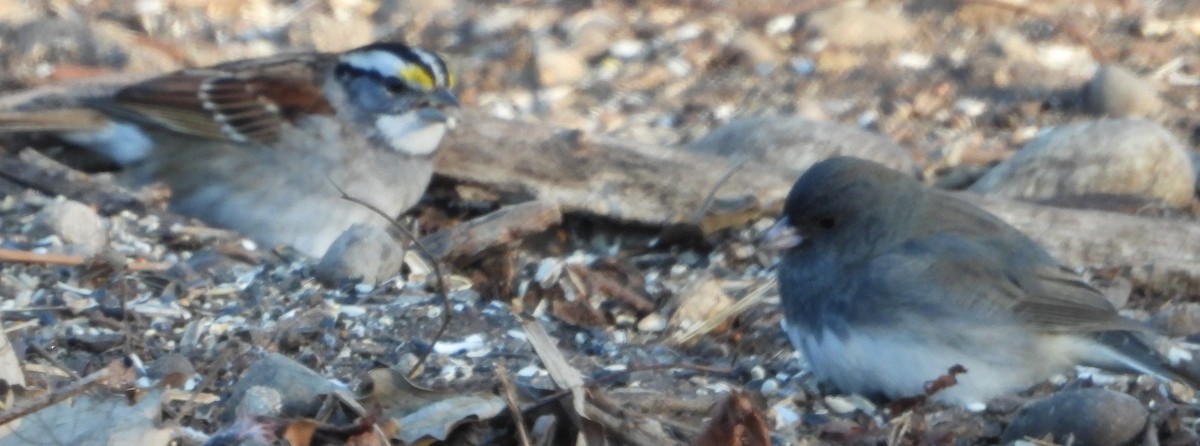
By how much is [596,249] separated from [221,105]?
4.55 feet

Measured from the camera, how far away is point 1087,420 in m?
3.27

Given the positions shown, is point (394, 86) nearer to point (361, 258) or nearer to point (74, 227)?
point (74, 227)

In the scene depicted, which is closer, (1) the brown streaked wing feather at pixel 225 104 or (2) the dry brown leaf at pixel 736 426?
(2) the dry brown leaf at pixel 736 426

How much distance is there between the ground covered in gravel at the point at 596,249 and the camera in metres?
3.15

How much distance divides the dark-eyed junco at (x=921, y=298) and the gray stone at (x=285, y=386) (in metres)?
1.12

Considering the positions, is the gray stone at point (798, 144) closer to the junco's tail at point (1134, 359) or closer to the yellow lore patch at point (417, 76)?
the yellow lore patch at point (417, 76)

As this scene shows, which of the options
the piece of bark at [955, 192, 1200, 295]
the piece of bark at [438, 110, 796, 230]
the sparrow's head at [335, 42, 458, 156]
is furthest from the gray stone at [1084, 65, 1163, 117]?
the sparrow's head at [335, 42, 458, 156]

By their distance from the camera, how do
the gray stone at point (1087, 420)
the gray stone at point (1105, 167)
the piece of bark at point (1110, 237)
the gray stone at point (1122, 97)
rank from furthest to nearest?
the gray stone at point (1122, 97)
the gray stone at point (1105, 167)
the piece of bark at point (1110, 237)
the gray stone at point (1087, 420)

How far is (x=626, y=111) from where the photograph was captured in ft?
20.8

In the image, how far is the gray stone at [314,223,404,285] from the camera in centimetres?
422

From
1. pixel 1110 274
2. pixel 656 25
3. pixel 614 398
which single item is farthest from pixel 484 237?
pixel 656 25

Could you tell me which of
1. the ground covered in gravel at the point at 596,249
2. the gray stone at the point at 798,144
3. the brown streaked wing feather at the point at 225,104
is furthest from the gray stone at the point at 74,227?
the gray stone at the point at 798,144

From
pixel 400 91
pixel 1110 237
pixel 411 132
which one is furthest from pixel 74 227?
pixel 1110 237

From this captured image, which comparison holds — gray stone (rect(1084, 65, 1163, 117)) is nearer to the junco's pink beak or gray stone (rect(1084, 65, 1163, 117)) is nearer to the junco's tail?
the junco's tail
